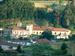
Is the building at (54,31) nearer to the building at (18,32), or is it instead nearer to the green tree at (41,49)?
the building at (18,32)

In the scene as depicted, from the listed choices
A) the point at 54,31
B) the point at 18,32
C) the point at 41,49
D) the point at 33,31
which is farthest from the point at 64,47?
the point at 18,32

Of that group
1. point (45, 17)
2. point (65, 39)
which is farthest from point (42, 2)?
point (65, 39)

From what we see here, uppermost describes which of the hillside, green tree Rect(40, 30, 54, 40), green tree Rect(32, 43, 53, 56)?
the hillside

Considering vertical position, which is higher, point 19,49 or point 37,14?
point 37,14

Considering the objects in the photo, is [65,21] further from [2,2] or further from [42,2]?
[2,2]

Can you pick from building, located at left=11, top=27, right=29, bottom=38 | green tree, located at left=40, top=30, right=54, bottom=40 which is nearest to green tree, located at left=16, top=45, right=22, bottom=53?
building, located at left=11, top=27, right=29, bottom=38

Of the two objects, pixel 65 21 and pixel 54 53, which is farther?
pixel 65 21

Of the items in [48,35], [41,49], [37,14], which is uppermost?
[37,14]

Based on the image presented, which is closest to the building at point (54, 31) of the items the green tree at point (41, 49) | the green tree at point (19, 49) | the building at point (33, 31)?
the building at point (33, 31)

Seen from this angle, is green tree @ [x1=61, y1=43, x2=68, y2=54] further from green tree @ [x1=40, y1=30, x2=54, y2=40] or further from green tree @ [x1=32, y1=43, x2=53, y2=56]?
green tree @ [x1=40, y1=30, x2=54, y2=40]

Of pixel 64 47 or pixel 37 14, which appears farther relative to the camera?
pixel 37 14

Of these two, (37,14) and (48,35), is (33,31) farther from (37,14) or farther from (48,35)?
(37,14)
